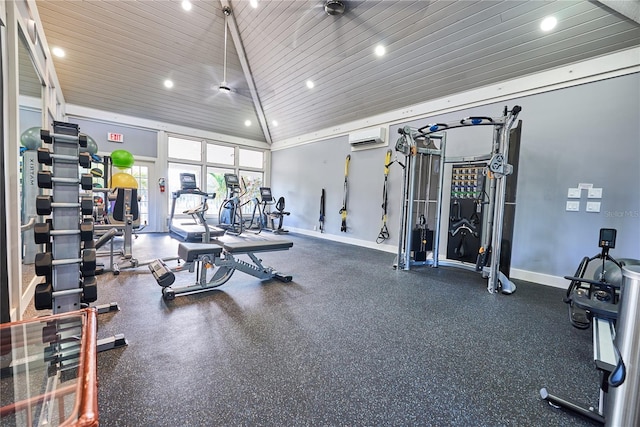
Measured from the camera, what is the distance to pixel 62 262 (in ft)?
5.71

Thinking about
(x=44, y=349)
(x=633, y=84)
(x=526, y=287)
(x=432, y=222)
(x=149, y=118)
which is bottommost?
(x=526, y=287)

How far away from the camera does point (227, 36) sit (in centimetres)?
575

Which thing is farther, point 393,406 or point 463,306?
point 463,306

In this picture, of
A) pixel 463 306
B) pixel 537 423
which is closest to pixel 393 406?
pixel 537 423

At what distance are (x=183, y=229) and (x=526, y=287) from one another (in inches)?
270

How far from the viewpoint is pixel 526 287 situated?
3.59 meters

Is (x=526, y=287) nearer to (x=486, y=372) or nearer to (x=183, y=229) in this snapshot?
(x=486, y=372)

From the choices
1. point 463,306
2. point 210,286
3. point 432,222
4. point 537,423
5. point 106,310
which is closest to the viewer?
point 537,423

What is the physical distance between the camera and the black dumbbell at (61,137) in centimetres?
167

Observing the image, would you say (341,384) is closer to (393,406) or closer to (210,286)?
(393,406)

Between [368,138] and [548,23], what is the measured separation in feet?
10.9

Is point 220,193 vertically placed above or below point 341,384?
above

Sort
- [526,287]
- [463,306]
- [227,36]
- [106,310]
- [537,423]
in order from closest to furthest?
[537,423], [106,310], [463,306], [526,287], [227,36]

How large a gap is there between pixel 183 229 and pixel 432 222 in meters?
5.67
